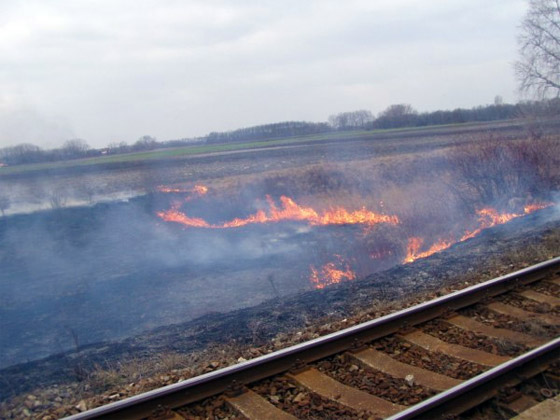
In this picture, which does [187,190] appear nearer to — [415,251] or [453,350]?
[415,251]

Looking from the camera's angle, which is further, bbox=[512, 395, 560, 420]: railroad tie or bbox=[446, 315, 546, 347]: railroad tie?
bbox=[446, 315, 546, 347]: railroad tie

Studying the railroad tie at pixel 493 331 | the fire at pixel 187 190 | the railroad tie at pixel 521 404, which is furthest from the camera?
the fire at pixel 187 190

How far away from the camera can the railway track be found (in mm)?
4504

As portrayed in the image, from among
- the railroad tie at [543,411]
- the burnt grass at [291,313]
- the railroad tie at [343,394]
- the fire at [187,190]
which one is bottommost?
the burnt grass at [291,313]

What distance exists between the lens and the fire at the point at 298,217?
727 inches

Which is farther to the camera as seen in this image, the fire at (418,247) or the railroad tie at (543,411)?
the fire at (418,247)

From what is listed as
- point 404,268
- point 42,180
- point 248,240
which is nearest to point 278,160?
point 42,180

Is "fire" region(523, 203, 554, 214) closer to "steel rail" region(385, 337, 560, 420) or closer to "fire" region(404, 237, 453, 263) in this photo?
"fire" region(404, 237, 453, 263)

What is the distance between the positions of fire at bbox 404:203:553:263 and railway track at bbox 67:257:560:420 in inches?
321

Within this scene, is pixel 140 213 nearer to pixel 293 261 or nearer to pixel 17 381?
pixel 293 261

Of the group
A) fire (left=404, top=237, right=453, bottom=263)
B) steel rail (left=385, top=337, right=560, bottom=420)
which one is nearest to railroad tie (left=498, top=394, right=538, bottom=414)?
steel rail (left=385, top=337, right=560, bottom=420)

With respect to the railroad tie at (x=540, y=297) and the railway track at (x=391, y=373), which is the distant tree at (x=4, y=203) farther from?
the railroad tie at (x=540, y=297)

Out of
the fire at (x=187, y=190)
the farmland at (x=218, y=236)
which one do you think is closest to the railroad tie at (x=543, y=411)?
the farmland at (x=218, y=236)

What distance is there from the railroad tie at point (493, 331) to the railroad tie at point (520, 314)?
51 centimetres
